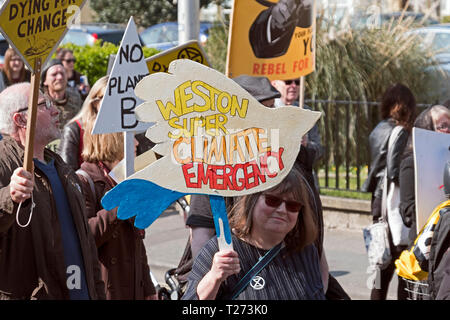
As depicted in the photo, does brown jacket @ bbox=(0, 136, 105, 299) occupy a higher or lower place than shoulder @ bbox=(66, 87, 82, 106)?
higher

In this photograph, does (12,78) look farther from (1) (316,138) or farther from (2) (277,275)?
(2) (277,275)

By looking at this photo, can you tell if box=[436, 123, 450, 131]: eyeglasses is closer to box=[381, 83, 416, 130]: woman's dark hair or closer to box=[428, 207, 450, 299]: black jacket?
box=[381, 83, 416, 130]: woman's dark hair

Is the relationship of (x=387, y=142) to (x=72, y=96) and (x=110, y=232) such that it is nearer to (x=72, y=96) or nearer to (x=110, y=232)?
(x=110, y=232)

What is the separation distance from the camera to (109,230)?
15.5 feet

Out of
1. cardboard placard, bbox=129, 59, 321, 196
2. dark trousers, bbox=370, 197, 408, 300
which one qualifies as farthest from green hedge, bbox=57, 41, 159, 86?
cardboard placard, bbox=129, 59, 321, 196

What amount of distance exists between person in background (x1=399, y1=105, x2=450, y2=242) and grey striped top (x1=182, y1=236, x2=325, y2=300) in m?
2.30

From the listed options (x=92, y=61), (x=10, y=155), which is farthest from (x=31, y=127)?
(x=92, y=61)

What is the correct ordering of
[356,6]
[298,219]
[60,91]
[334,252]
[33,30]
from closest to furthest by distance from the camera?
[298,219], [33,30], [60,91], [334,252], [356,6]

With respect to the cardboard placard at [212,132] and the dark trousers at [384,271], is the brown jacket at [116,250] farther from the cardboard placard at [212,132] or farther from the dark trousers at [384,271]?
the dark trousers at [384,271]

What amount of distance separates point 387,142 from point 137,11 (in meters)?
19.4

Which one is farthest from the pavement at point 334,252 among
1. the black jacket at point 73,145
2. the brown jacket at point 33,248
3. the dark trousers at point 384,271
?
the brown jacket at point 33,248

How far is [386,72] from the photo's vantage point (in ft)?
40.9

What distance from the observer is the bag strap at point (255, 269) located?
337cm

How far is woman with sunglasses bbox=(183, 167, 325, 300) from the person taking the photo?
11.0 ft
